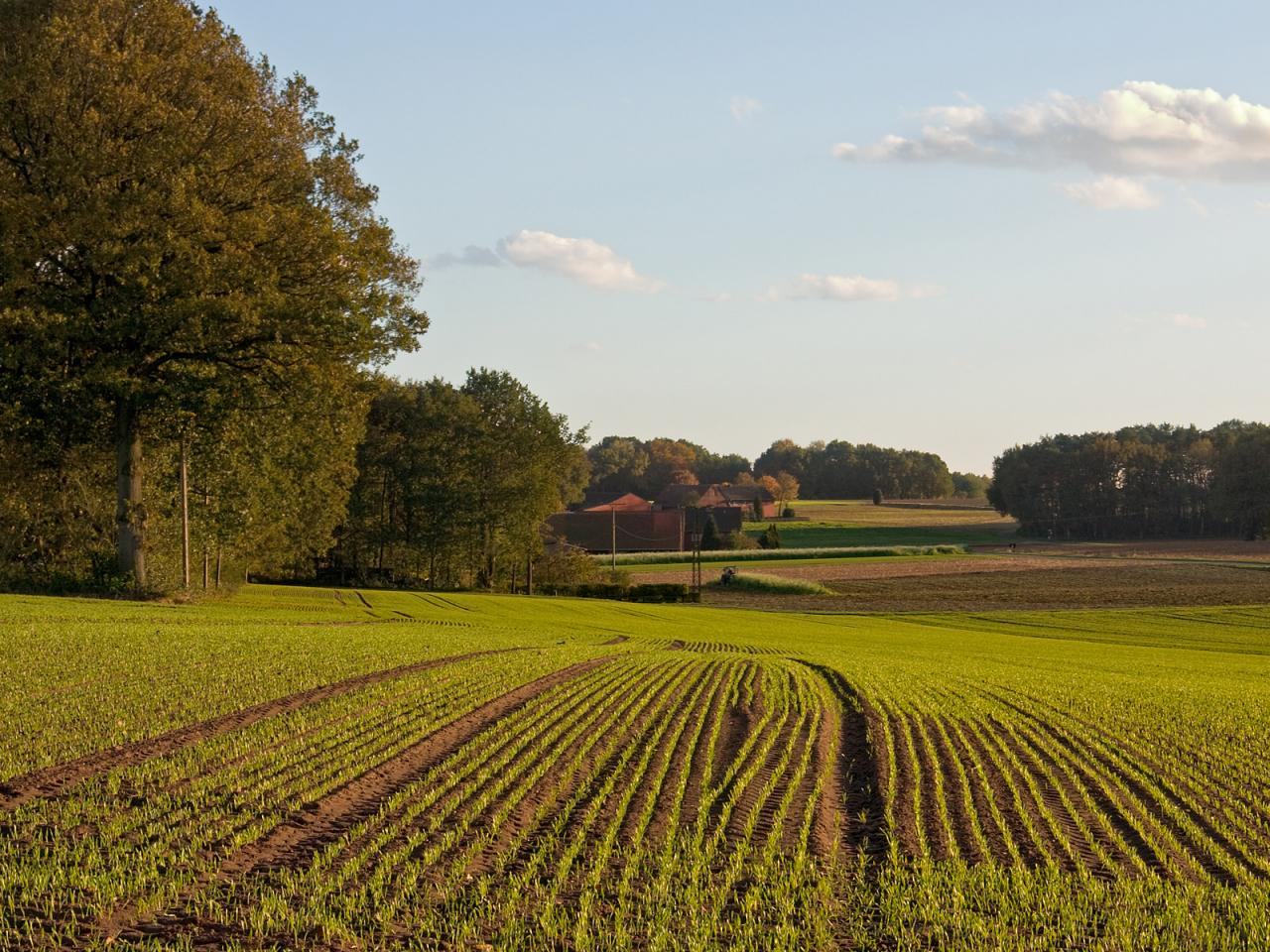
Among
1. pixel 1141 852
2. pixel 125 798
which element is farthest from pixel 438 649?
pixel 1141 852

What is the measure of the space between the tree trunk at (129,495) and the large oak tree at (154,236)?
6 centimetres

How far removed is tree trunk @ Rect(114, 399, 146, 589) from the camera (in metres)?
35.1

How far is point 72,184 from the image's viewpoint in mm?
30516

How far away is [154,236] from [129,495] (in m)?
8.59

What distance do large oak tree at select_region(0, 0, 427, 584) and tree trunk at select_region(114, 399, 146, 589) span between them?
0.20 ft

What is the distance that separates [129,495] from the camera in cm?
3512

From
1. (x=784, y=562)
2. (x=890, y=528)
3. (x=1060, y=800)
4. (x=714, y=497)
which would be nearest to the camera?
(x=1060, y=800)

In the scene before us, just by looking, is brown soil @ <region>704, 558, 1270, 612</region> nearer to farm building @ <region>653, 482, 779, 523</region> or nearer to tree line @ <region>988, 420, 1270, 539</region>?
tree line @ <region>988, 420, 1270, 539</region>

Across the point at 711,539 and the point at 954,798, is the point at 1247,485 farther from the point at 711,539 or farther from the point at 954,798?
the point at 954,798

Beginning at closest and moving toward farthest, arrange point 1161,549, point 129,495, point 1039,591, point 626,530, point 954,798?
point 954,798
point 129,495
point 1039,591
point 1161,549
point 626,530

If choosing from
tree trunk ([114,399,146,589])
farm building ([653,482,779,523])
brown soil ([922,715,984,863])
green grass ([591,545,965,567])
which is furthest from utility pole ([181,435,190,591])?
farm building ([653,482,779,523])

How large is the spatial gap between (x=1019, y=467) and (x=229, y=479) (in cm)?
13375

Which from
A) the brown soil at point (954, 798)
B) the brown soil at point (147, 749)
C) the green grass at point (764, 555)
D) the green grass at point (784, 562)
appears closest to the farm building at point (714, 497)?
the green grass at point (764, 555)

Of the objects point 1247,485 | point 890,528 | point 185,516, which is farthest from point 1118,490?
point 185,516
